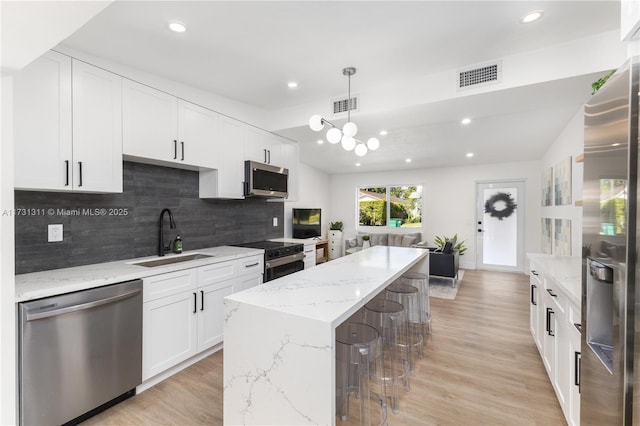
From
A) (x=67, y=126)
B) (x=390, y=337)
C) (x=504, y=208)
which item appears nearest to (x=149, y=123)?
(x=67, y=126)

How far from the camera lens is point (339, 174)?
8.35 m

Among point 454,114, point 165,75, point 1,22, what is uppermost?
point 165,75

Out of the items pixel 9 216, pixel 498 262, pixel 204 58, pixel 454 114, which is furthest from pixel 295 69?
pixel 498 262

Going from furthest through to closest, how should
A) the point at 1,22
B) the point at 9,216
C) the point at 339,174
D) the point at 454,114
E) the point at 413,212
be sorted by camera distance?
the point at 339,174 < the point at 413,212 < the point at 454,114 < the point at 9,216 < the point at 1,22

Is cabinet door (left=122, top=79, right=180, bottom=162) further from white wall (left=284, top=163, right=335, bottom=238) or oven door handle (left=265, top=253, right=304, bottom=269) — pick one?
white wall (left=284, top=163, right=335, bottom=238)

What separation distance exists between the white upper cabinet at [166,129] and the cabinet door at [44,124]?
0.40 meters

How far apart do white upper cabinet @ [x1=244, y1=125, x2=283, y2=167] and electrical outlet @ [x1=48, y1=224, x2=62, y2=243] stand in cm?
190

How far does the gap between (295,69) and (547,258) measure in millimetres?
2989

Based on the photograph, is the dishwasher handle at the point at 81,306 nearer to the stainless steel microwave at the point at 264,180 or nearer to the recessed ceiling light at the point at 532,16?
the stainless steel microwave at the point at 264,180

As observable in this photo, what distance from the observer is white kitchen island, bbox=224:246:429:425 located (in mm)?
1181

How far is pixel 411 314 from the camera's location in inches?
127

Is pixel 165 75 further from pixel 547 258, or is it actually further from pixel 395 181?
pixel 395 181

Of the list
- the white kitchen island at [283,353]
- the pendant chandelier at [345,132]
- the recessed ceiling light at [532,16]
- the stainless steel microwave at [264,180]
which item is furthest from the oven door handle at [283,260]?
the recessed ceiling light at [532,16]

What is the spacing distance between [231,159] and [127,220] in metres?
1.23
